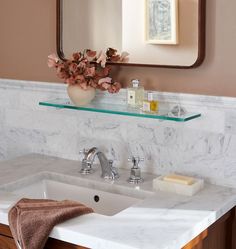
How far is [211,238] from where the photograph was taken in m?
2.02

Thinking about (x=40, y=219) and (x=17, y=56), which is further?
(x=17, y=56)

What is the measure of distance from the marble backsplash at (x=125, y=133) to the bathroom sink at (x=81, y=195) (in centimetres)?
22

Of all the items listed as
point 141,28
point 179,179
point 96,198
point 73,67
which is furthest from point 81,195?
point 141,28

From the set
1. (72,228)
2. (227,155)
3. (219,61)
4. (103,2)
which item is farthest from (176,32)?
(72,228)

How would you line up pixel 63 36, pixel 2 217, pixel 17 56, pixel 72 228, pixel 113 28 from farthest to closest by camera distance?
pixel 17 56 → pixel 63 36 → pixel 113 28 → pixel 2 217 → pixel 72 228

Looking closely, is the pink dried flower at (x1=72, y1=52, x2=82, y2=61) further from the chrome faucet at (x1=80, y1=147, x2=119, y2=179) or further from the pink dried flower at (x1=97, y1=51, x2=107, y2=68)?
the chrome faucet at (x1=80, y1=147, x2=119, y2=179)

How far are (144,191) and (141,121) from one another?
323 mm

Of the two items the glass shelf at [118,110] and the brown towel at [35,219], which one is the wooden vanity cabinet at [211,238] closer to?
the brown towel at [35,219]

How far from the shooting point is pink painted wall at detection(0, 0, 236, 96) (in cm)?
211

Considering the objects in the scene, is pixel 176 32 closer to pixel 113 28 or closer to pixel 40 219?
pixel 113 28

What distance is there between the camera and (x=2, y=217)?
6.28ft

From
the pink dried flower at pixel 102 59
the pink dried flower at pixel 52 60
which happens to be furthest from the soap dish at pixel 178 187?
the pink dried flower at pixel 52 60

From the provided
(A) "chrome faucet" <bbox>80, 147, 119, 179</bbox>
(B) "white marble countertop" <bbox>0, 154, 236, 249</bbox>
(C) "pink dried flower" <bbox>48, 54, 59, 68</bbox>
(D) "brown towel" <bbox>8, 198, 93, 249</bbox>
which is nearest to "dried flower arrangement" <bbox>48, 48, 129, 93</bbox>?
(C) "pink dried flower" <bbox>48, 54, 59, 68</bbox>

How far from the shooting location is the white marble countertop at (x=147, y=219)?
170 centimetres
